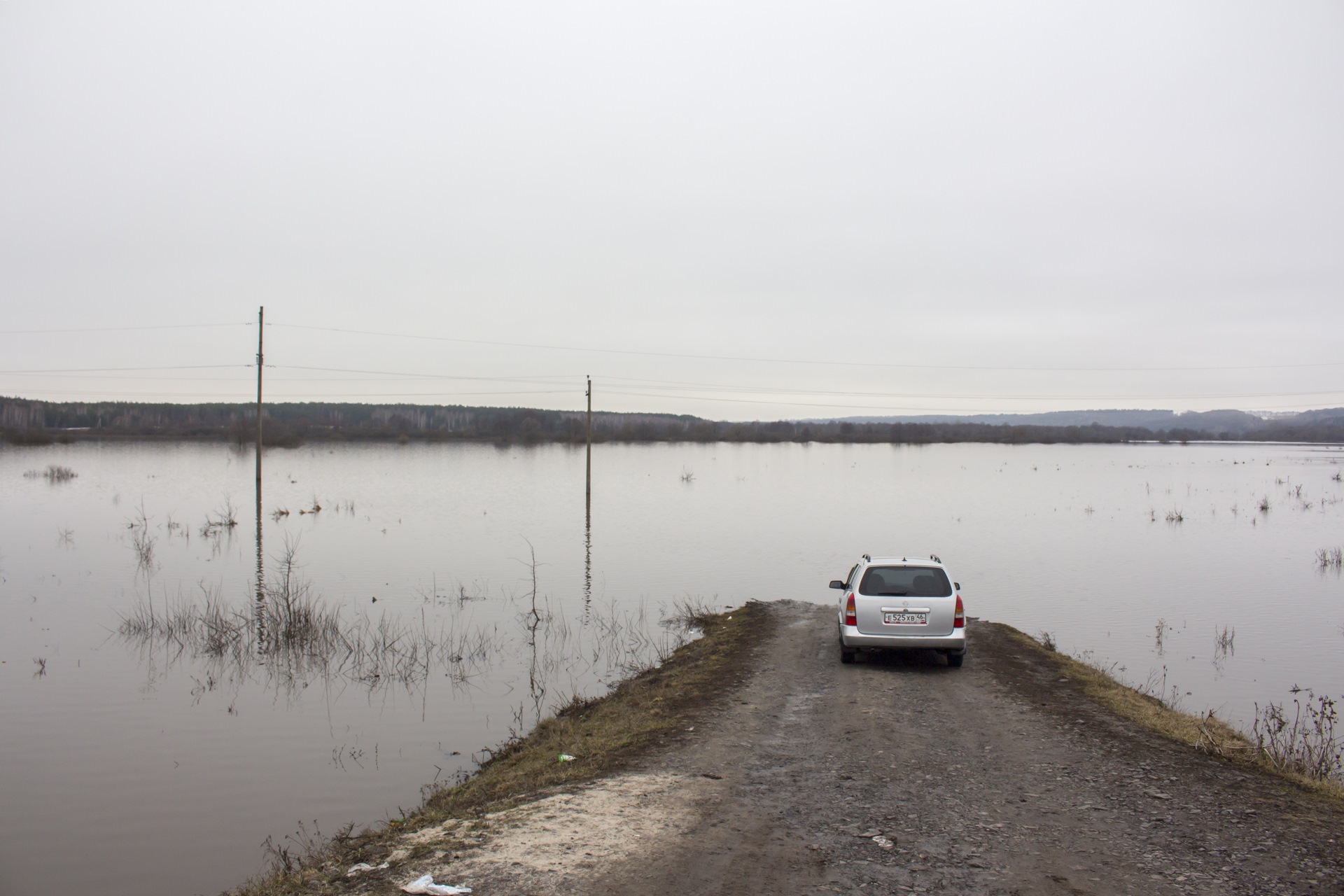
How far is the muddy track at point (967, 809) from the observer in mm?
6551

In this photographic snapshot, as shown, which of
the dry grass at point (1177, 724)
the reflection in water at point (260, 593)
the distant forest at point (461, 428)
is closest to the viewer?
the dry grass at point (1177, 724)

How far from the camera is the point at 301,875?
23.3ft

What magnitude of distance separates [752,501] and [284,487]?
30996 millimetres

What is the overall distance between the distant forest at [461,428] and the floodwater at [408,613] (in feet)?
272

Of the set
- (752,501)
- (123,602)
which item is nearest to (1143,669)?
(123,602)

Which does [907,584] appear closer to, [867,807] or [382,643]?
[867,807]

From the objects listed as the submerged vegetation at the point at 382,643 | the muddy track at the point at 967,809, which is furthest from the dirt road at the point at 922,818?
the submerged vegetation at the point at 382,643

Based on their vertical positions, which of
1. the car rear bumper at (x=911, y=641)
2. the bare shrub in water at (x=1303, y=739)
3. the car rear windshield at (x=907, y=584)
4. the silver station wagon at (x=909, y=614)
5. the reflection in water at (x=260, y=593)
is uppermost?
the car rear windshield at (x=907, y=584)

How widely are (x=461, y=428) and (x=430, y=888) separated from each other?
17781 centimetres

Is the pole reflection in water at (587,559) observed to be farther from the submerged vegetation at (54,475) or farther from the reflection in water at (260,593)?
the submerged vegetation at (54,475)

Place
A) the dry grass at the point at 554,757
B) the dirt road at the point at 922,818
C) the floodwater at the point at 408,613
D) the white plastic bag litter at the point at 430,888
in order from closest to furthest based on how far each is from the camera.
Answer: the white plastic bag litter at the point at 430,888 < the dirt road at the point at 922,818 < the dry grass at the point at 554,757 < the floodwater at the point at 408,613

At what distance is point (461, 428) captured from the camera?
17875 cm

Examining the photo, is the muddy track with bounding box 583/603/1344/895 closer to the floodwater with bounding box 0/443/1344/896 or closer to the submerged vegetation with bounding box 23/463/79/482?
the floodwater with bounding box 0/443/1344/896

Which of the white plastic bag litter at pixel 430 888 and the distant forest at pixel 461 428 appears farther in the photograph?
the distant forest at pixel 461 428
